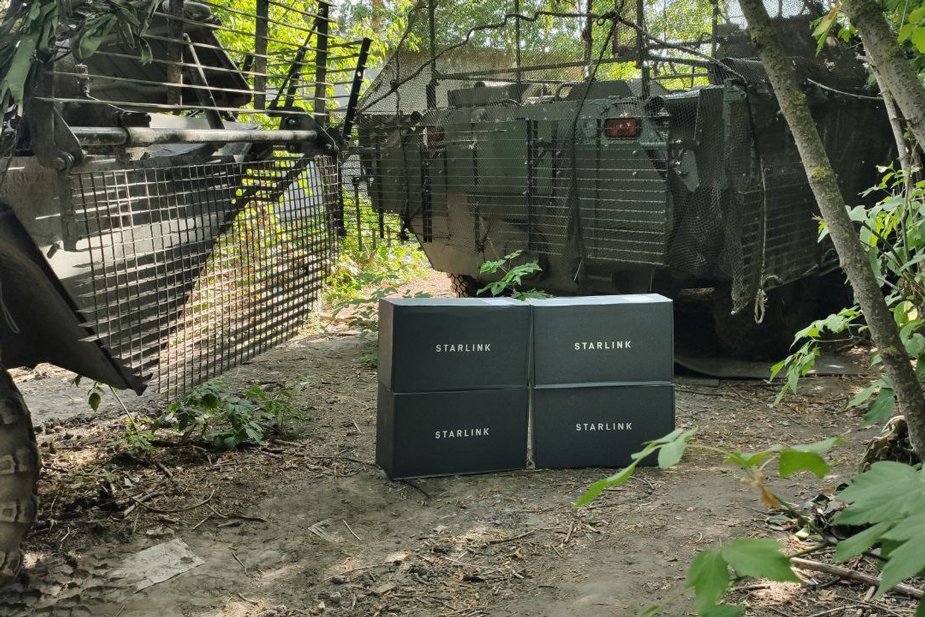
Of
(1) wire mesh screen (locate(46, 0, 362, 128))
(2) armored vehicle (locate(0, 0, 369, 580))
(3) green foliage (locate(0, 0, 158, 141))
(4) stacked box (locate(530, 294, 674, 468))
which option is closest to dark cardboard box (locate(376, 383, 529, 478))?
(4) stacked box (locate(530, 294, 674, 468))

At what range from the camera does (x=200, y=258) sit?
3.46 meters

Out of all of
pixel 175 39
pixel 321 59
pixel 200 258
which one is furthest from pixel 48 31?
pixel 321 59

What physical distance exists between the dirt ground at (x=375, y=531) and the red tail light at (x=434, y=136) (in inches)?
86.1

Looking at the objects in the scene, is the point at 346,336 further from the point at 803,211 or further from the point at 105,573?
the point at 105,573

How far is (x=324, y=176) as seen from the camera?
4.19 m

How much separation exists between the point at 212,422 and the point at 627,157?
275cm

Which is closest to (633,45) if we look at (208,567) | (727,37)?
(727,37)

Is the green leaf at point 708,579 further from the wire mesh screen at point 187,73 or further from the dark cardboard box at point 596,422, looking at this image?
the dark cardboard box at point 596,422

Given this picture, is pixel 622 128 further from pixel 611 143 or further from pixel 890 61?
pixel 890 61

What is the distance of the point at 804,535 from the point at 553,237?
2852mm

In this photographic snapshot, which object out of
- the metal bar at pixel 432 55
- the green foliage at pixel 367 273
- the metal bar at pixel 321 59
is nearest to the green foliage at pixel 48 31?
the metal bar at pixel 321 59

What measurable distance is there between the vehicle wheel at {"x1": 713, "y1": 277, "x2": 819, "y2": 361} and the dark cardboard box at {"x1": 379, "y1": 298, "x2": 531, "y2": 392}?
7.57 ft

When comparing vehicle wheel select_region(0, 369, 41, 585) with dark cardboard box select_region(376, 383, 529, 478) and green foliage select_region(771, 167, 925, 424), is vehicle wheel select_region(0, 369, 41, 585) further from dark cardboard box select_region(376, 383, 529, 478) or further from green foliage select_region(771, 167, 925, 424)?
green foliage select_region(771, 167, 925, 424)

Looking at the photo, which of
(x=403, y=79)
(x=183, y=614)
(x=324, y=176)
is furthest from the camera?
(x=403, y=79)
